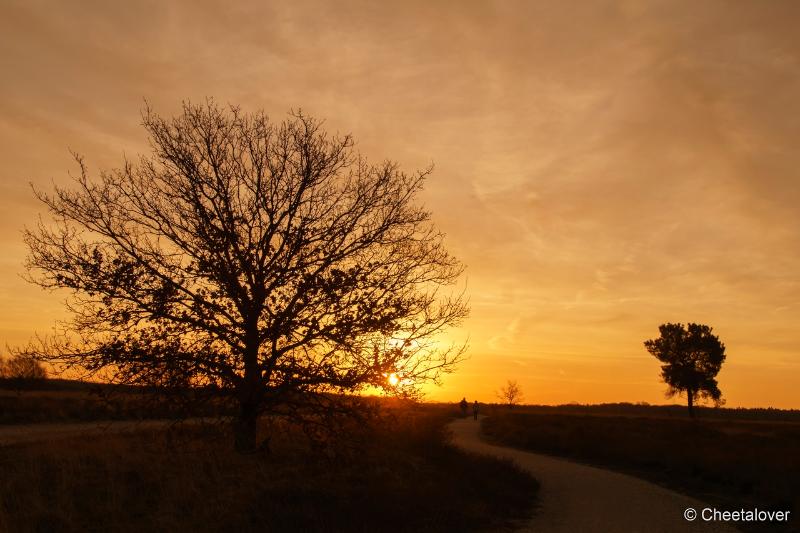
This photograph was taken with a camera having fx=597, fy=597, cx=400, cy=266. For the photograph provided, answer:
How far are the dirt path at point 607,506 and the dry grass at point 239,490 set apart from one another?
35.9 inches

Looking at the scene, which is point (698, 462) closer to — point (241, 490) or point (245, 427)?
point (245, 427)

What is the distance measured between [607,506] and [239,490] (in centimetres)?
961

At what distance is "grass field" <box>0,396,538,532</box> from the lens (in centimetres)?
1070

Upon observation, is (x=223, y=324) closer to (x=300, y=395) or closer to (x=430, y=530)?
(x=300, y=395)

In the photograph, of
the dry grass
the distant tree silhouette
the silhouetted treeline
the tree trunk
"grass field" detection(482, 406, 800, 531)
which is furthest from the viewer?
the silhouetted treeline

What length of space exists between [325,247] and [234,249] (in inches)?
86.7

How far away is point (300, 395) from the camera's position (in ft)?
46.4

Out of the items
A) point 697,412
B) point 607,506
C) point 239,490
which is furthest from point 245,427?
point 697,412

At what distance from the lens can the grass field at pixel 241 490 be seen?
10695mm

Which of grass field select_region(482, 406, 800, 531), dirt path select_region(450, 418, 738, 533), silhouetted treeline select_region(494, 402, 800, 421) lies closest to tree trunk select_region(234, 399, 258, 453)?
dirt path select_region(450, 418, 738, 533)

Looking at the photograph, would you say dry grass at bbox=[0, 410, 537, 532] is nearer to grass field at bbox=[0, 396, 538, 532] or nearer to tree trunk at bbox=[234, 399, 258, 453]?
grass field at bbox=[0, 396, 538, 532]

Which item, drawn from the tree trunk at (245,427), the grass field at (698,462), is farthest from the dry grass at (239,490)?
the grass field at (698,462)

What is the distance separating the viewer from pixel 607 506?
15.7 metres

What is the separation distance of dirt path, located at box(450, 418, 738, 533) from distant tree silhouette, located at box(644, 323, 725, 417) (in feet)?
175
